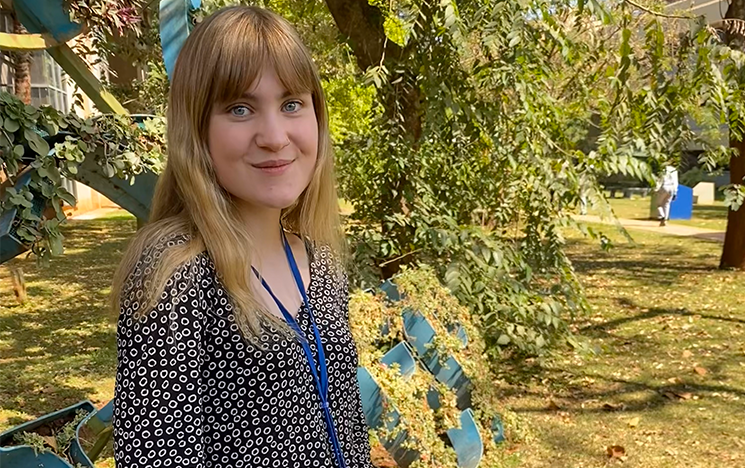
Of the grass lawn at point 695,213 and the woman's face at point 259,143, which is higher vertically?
the woman's face at point 259,143

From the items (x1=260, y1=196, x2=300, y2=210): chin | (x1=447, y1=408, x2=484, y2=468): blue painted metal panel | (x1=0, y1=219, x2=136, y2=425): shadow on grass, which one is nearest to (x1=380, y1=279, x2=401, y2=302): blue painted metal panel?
(x1=447, y1=408, x2=484, y2=468): blue painted metal panel

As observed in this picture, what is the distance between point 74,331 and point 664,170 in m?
4.98

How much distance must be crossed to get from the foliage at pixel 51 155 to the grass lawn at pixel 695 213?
42.6 feet

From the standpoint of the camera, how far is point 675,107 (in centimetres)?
366

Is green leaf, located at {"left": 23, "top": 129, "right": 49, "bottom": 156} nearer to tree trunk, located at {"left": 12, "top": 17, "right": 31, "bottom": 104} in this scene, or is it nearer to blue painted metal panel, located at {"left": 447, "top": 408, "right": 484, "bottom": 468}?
blue painted metal panel, located at {"left": 447, "top": 408, "right": 484, "bottom": 468}

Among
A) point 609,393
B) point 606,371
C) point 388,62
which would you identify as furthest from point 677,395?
point 388,62

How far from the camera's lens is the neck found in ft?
4.43

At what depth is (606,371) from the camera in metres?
5.09

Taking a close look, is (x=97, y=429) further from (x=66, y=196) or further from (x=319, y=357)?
(x=319, y=357)

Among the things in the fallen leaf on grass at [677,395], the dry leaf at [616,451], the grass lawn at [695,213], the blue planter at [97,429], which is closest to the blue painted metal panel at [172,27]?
the blue planter at [97,429]

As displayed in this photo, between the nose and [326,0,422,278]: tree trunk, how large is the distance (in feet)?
9.64

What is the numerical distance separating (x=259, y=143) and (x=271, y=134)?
1.0 inches

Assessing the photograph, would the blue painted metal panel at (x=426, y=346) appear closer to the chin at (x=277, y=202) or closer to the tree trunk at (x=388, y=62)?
the tree trunk at (x=388, y=62)

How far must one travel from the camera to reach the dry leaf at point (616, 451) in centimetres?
374
